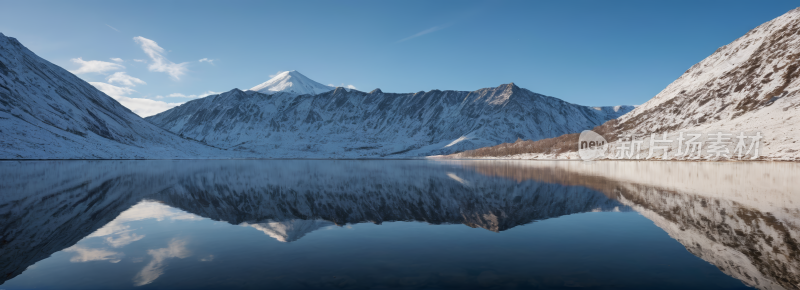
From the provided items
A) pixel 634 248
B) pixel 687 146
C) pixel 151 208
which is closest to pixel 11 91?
pixel 151 208

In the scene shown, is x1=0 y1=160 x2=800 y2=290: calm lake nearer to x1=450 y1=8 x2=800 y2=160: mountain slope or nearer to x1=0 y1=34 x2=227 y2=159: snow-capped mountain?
x1=450 y1=8 x2=800 y2=160: mountain slope

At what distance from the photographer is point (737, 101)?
449 feet

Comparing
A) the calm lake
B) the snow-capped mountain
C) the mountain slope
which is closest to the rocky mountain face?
the mountain slope

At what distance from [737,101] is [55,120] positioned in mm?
253454

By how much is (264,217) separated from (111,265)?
7.74m

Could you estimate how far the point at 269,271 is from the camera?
29.8 feet

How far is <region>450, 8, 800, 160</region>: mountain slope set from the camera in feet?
343

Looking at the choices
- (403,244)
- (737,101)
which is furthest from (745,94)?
(403,244)

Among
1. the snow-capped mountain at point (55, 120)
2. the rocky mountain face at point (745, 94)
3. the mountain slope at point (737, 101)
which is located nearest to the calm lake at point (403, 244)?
the mountain slope at point (737, 101)

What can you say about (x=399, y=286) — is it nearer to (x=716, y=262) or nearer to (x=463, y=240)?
(x=463, y=240)

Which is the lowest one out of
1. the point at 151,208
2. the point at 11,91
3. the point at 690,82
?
the point at 151,208

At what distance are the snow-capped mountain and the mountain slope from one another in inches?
6873

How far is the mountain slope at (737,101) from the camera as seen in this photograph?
104 metres

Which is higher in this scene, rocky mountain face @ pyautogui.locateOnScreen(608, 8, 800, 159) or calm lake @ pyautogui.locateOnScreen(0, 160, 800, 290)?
rocky mountain face @ pyautogui.locateOnScreen(608, 8, 800, 159)
